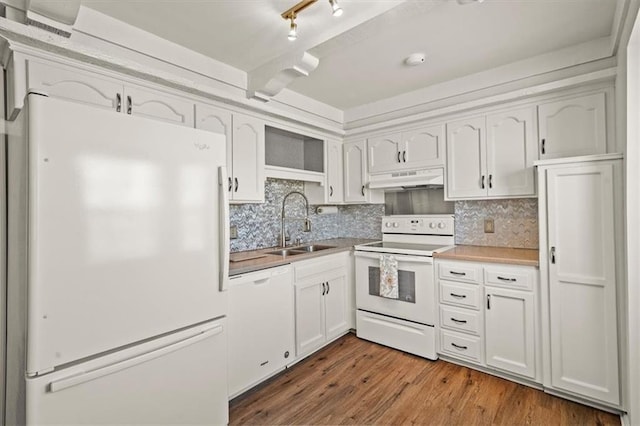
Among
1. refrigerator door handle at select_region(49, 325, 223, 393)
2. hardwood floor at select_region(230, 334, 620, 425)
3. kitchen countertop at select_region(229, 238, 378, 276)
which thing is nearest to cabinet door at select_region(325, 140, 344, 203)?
kitchen countertop at select_region(229, 238, 378, 276)

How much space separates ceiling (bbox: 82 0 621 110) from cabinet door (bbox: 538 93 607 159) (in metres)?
0.42

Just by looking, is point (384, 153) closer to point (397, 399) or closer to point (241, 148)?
point (241, 148)

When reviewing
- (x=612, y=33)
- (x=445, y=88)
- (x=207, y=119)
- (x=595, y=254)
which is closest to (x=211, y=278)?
(x=207, y=119)

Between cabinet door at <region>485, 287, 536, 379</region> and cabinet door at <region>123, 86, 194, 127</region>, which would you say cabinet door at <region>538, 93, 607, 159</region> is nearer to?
cabinet door at <region>485, 287, 536, 379</region>

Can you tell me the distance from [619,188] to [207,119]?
2.73 meters

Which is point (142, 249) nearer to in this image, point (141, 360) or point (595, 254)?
point (141, 360)

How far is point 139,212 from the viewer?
53.4 inches

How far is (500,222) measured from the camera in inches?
111

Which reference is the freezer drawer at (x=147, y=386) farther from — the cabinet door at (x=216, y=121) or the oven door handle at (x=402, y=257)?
the oven door handle at (x=402, y=257)

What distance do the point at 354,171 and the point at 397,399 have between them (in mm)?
2285

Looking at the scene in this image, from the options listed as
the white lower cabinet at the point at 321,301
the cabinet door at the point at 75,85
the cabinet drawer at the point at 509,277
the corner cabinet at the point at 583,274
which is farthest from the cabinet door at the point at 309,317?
the cabinet door at the point at 75,85

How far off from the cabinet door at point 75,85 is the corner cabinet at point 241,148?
0.54m

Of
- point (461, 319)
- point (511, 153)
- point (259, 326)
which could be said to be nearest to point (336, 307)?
point (259, 326)

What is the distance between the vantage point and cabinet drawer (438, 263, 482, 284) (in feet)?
7.86
